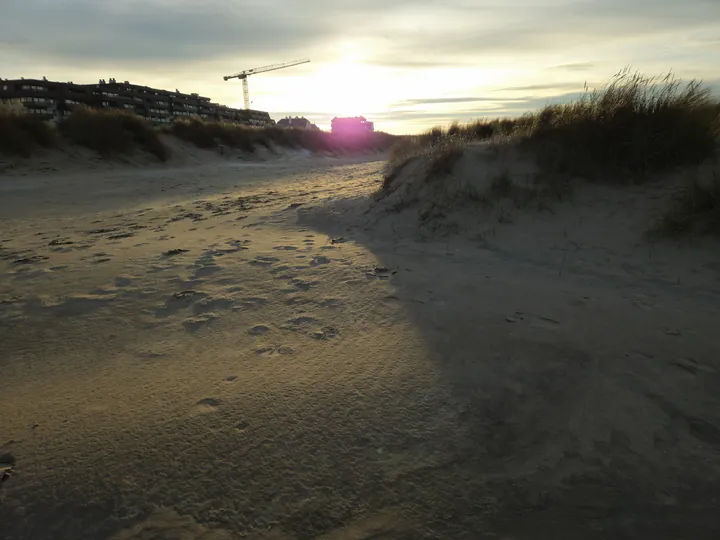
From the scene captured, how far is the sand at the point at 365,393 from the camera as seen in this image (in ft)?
4.33

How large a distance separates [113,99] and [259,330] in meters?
37.8

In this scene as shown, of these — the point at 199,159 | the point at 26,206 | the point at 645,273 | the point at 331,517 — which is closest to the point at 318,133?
the point at 199,159

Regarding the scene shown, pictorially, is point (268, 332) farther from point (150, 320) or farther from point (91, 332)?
point (91, 332)

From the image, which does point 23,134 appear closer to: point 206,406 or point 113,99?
point 206,406

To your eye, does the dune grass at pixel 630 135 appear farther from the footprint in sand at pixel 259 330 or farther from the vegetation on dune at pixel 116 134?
the vegetation on dune at pixel 116 134

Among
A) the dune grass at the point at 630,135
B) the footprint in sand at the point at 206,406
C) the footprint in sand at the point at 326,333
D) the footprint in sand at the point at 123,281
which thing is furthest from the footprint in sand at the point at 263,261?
the dune grass at the point at 630,135

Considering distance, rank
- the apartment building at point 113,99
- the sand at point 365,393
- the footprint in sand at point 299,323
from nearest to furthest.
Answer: the sand at point 365,393, the footprint in sand at point 299,323, the apartment building at point 113,99

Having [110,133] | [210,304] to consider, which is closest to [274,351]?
[210,304]

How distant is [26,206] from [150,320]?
6370 millimetres

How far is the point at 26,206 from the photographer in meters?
7.03

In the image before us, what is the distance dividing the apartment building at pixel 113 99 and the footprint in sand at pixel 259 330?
25034 millimetres

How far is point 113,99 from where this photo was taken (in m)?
32.2

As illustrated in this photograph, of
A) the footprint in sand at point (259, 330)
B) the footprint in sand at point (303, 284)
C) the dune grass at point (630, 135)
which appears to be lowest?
the footprint in sand at point (259, 330)

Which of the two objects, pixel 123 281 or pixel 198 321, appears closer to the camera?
pixel 198 321
